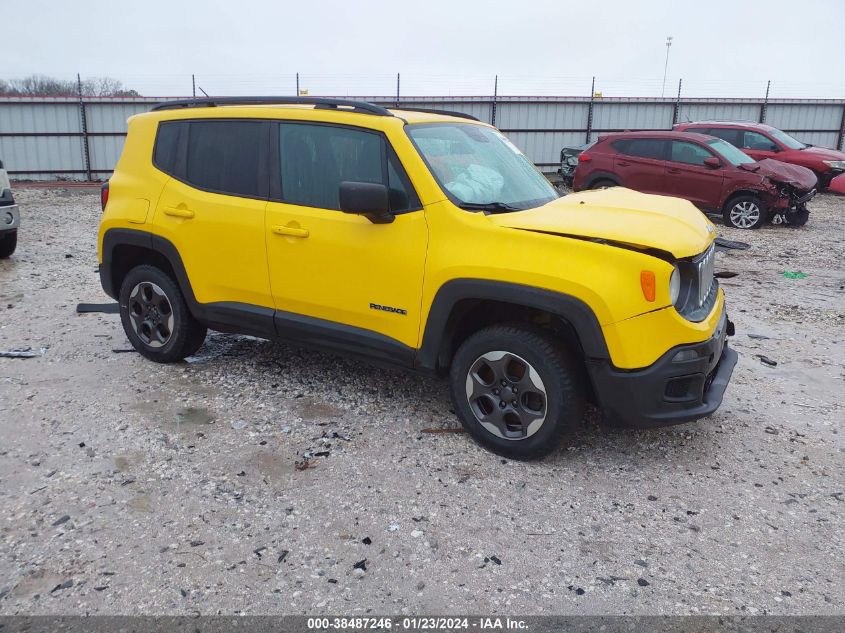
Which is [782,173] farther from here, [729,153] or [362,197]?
[362,197]

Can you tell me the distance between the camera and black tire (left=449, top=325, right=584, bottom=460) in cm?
360

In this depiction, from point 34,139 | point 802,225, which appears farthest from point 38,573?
point 34,139

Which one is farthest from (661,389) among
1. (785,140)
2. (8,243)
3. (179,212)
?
(785,140)

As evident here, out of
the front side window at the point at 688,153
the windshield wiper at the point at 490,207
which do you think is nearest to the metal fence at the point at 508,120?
the front side window at the point at 688,153

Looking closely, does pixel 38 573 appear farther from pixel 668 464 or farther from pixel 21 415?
pixel 668 464

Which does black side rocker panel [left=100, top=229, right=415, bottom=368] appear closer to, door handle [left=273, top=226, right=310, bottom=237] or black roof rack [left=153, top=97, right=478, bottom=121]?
door handle [left=273, top=226, right=310, bottom=237]

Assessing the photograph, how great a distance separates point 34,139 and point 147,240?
17.4 meters

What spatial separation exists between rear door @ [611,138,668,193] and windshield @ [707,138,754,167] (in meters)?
0.83

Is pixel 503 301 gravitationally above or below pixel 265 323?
above

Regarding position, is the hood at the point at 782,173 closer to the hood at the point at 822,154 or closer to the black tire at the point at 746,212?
the black tire at the point at 746,212

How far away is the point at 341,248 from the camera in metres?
4.09

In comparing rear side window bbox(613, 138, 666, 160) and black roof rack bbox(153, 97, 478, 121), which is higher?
black roof rack bbox(153, 97, 478, 121)

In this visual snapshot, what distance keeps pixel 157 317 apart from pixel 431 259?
246 centimetres

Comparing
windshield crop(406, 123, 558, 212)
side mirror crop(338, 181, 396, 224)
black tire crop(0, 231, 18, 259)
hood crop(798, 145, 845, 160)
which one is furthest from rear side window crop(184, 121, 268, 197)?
hood crop(798, 145, 845, 160)
